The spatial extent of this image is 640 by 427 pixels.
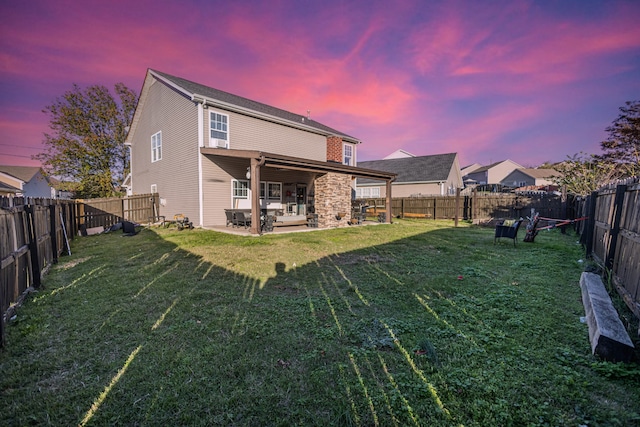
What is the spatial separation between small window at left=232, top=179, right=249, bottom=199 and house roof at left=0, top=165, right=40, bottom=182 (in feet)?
130

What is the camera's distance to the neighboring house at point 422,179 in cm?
2492

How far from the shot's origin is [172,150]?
1366 cm

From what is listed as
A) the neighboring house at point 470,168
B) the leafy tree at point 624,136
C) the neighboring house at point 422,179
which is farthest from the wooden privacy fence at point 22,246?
the neighboring house at point 470,168

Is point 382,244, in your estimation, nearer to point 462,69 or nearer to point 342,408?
point 342,408

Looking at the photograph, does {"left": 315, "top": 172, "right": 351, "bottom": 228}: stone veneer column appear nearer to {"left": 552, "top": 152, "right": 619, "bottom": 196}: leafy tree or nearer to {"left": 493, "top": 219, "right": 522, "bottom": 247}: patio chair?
{"left": 493, "top": 219, "right": 522, "bottom": 247}: patio chair

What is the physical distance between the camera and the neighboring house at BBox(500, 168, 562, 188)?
145ft

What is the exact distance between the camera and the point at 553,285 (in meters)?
4.64

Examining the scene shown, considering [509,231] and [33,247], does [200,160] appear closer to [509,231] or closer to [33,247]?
[33,247]

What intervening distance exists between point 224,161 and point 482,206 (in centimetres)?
1625

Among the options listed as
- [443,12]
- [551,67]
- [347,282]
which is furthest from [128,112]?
[551,67]

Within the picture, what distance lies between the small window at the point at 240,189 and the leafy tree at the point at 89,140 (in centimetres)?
2071

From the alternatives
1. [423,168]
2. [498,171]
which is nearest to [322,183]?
[423,168]

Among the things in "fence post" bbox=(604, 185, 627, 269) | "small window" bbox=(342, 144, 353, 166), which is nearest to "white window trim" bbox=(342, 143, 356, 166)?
"small window" bbox=(342, 144, 353, 166)

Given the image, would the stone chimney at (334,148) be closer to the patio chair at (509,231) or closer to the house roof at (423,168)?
the house roof at (423,168)
